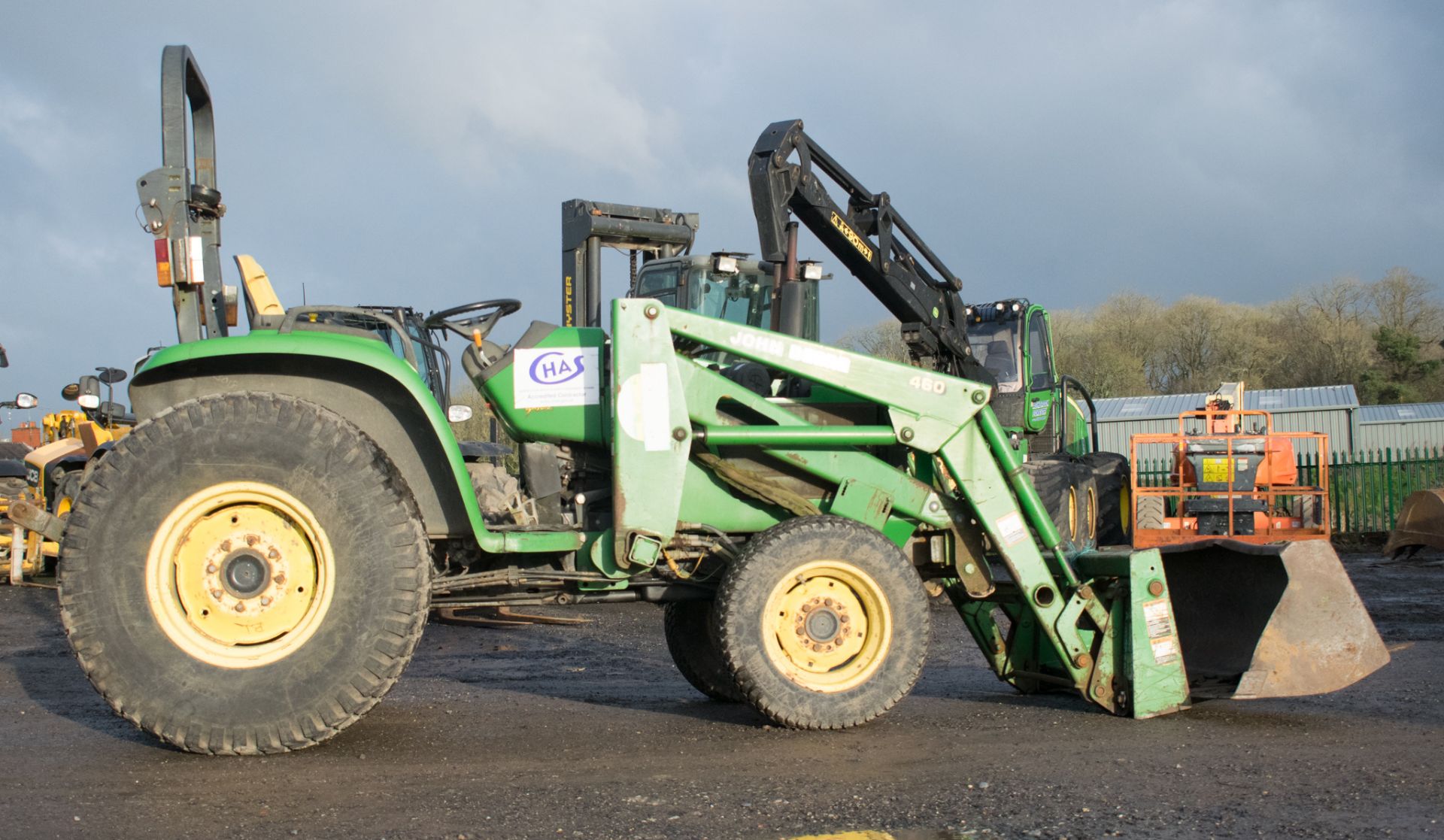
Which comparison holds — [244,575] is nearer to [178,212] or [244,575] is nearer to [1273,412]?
[178,212]

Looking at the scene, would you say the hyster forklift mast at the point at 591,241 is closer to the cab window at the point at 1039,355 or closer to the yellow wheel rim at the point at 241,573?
the cab window at the point at 1039,355

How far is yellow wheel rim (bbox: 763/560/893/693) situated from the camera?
5.05 metres

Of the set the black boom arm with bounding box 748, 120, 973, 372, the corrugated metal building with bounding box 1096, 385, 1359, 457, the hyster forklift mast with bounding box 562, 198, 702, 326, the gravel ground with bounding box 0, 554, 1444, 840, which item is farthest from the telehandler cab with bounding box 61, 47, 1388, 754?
the corrugated metal building with bounding box 1096, 385, 1359, 457

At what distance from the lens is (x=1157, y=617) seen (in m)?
5.38

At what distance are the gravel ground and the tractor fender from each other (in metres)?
1.00

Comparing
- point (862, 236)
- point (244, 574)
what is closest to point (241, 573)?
point (244, 574)

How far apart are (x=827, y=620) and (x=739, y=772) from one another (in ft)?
→ 2.87

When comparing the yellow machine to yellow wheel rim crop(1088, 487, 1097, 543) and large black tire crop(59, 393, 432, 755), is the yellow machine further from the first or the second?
yellow wheel rim crop(1088, 487, 1097, 543)

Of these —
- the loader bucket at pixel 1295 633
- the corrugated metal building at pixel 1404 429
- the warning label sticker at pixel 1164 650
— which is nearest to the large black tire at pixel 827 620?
the warning label sticker at pixel 1164 650

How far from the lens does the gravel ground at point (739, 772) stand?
12.2 ft

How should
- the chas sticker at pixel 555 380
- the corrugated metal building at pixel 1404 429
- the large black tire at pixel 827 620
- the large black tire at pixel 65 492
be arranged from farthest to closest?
the corrugated metal building at pixel 1404 429, the large black tire at pixel 65 492, the chas sticker at pixel 555 380, the large black tire at pixel 827 620

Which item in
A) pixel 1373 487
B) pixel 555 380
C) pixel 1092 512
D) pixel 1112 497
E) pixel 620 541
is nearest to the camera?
pixel 620 541

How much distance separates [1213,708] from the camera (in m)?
5.77

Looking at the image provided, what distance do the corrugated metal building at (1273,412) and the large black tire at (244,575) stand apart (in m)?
30.7
